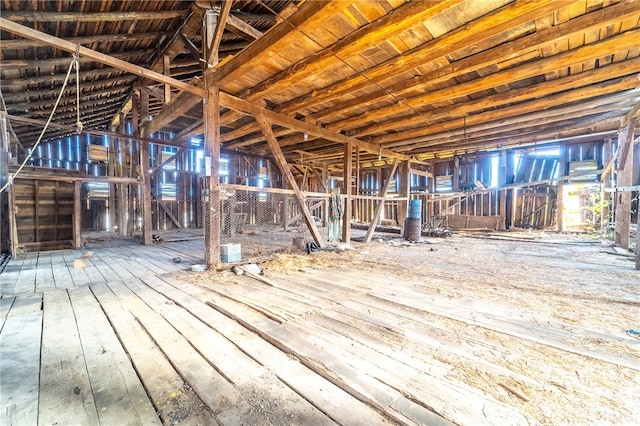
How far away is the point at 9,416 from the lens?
1.23m

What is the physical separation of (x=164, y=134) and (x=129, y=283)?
11.8m

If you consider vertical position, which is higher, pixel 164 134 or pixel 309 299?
pixel 164 134

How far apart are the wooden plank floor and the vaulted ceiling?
117 inches

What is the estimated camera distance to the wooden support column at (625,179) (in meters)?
5.27

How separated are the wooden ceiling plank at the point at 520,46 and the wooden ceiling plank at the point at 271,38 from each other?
2.03 meters

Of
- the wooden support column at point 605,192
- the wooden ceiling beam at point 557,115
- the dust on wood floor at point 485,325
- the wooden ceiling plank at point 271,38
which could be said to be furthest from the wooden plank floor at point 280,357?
the wooden support column at point 605,192

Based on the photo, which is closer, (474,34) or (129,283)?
(474,34)

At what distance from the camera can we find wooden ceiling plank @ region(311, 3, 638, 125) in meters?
2.56

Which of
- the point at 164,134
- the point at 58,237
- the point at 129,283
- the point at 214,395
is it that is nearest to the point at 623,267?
the point at 214,395

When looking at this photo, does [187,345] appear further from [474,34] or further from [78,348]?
[474,34]

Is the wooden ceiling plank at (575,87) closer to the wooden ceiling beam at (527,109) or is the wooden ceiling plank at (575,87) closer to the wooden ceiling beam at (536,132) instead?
the wooden ceiling beam at (527,109)

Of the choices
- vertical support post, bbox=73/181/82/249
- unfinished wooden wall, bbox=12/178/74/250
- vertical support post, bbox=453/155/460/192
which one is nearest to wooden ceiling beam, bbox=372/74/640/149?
vertical support post, bbox=453/155/460/192

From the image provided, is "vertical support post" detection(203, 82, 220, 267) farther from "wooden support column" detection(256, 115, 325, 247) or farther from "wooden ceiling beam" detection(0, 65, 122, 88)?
"wooden ceiling beam" detection(0, 65, 122, 88)

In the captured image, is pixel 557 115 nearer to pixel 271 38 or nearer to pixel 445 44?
pixel 445 44
